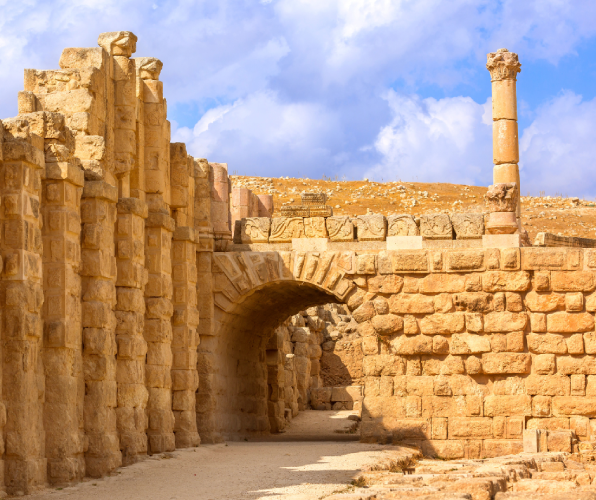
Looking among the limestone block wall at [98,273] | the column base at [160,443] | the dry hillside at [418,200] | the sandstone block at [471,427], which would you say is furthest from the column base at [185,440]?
the dry hillside at [418,200]

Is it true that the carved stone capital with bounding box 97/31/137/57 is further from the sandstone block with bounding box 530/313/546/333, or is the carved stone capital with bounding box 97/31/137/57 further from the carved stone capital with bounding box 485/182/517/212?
the sandstone block with bounding box 530/313/546/333

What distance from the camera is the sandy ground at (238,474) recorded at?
934cm

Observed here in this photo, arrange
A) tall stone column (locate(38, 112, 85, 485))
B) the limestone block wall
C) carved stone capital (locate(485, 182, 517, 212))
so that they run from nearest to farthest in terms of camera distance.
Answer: the limestone block wall, tall stone column (locate(38, 112, 85, 485)), carved stone capital (locate(485, 182, 517, 212))

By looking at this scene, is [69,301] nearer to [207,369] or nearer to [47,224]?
[47,224]

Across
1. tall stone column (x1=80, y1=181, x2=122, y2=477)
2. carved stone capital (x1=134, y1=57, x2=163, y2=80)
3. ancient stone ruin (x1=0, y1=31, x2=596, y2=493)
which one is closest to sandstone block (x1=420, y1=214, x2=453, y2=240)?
ancient stone ruin (x1=0, y1=31, x2=596, y2=493)

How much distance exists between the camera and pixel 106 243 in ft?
36.9

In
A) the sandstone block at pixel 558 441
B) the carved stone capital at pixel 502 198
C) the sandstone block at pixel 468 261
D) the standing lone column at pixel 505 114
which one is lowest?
the sandstone block at pixel 558 441

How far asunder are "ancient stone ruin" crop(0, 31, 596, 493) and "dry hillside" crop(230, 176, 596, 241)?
62.5ft

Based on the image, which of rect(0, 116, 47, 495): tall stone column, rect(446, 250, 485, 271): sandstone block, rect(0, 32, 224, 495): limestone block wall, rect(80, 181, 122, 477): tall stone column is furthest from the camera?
rect(446, 250, 485, 271): sandstone block

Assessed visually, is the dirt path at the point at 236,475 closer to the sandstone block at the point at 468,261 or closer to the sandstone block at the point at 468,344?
the sandstone block at the point at 468,344

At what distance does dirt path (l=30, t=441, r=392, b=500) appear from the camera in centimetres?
933

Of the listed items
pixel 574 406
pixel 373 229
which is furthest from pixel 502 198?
pixel 574 406

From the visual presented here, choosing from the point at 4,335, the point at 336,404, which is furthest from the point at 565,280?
the point at 336,404

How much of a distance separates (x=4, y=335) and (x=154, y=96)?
212 inches
